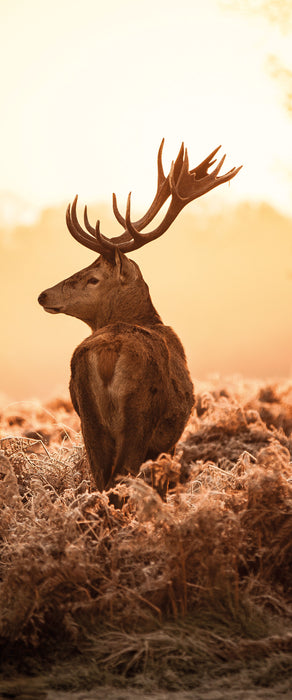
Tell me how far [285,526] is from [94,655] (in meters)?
1.53

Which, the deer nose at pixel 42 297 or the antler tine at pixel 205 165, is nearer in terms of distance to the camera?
the deer nose at pixel 42 297

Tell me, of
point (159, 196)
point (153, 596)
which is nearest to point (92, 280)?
point (159, 196)

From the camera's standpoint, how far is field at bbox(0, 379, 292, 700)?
4.50 m

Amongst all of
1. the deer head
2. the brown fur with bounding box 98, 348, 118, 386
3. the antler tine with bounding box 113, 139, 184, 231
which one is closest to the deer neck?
the deer head

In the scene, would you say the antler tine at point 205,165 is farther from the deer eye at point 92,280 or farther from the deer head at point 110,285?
the deer eye at point 92,280

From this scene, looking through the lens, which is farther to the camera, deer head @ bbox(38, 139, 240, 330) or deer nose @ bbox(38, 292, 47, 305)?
deer nose @ bbox(38, 292, 47, 305)

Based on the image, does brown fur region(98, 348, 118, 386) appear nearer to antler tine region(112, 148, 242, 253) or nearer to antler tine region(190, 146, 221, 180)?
antler tine region(112, 148, 242, 253)

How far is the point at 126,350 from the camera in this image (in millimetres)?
6285

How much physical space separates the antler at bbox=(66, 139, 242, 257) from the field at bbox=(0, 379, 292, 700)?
2.30m

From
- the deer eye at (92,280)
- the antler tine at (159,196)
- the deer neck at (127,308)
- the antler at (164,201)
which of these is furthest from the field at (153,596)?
the antler tine at (159,196)

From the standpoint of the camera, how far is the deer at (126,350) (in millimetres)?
6301

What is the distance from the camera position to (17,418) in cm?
1388

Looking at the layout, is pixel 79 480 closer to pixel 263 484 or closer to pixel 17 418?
pixel 263 484

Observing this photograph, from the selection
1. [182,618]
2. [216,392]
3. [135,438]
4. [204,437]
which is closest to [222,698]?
[182,618]
